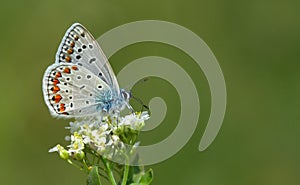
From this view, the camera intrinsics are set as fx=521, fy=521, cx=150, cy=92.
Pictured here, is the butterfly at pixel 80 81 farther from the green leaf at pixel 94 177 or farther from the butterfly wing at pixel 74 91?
the green leaf at pixel 94 177

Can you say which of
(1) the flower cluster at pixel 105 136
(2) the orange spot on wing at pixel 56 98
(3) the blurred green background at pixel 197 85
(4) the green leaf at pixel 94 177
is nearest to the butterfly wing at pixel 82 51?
(2) the orange spot on wing at pixel 56 98

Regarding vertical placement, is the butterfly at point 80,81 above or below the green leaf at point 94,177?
above

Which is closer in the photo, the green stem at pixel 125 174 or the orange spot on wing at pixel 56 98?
the green stem at pixel 125 174

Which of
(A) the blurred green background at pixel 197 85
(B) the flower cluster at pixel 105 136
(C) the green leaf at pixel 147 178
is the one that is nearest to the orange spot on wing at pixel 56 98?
(B) the flower cluster at pixel 105 136

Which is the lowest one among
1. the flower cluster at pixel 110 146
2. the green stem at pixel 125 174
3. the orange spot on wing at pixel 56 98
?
the green stem at pixel 125 174

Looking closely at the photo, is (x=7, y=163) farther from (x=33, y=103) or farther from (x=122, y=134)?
(x=122, y=134)

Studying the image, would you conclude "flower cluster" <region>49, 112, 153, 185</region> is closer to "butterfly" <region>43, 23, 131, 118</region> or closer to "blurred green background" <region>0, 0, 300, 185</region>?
"butterfly" <region>43, 23, 131, 118</region>

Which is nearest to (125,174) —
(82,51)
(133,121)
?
(133,121)

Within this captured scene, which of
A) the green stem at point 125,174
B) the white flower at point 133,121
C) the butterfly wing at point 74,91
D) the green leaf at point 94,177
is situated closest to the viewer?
the green leaf at point 94,177

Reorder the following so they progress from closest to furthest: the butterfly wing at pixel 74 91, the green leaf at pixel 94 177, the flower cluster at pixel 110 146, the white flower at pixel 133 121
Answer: the green leaf at pixel 94 177 → the flower cluster at pixel 110 146 → the white flower at pixel 133 121 → the butterfly wing at pixel 74 91
